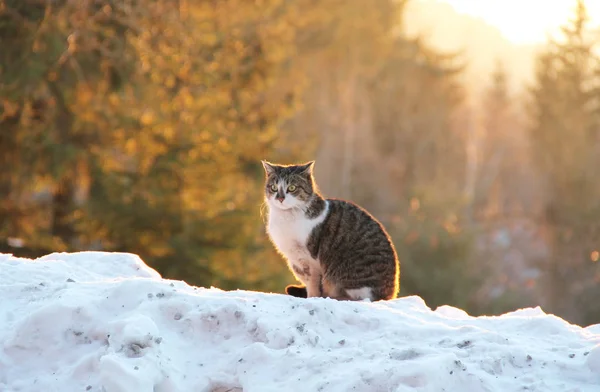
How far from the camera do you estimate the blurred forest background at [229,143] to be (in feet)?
50.2

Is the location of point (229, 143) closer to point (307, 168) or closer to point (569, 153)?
point (307, 168)

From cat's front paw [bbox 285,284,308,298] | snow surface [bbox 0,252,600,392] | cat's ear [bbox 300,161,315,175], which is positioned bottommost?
cat's front paw [bbox 285,284,308,298]

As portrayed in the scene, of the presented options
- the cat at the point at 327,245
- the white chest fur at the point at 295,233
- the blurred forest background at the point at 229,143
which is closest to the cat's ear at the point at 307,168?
the cat at the point at 327,245

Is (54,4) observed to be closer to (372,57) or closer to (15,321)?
(15,321)

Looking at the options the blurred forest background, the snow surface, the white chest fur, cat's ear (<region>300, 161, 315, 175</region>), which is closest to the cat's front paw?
the white chest fur

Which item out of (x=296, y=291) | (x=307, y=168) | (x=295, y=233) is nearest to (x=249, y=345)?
(x=295, y=233)

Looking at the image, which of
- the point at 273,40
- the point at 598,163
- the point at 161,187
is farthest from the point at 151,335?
the point at 598,163

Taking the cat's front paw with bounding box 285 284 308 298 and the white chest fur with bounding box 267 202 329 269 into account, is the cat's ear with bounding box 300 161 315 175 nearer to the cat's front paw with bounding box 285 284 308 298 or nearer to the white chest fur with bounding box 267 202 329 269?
the white chest fur with bounding box 267 202 329 269

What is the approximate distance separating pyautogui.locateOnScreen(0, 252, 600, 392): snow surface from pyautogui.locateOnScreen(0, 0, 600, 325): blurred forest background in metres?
9.81

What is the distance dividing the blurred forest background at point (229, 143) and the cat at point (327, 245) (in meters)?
8.17

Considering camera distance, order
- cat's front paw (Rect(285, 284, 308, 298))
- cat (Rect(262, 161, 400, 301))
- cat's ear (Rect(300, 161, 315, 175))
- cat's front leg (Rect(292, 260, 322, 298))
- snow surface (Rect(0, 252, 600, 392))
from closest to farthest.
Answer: snow surface (Rect(0, 252, 600, 392)) → cat (Rect(262, 161, 400, 301)) → cat's front leg (Rect(292, 260, 322, 298)) → cat's ear (Rect(300, 161, 315, 175)) → cat's front paw (Rect(285, 284, 308, 298))

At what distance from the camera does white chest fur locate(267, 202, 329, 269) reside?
6473 millimetres

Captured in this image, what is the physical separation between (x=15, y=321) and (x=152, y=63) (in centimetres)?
1444

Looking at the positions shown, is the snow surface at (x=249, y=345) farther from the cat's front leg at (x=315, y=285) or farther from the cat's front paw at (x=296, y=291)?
the cat's front paw at (x=296, y=291)
